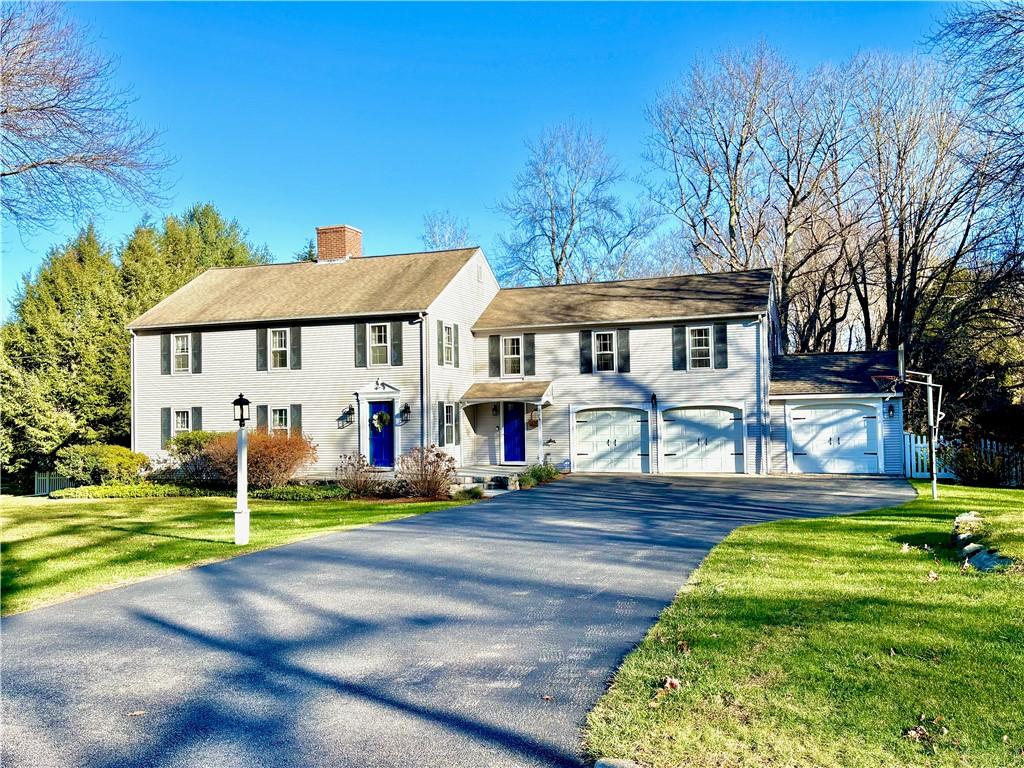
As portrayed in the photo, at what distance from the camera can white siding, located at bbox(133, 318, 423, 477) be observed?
75.4ft

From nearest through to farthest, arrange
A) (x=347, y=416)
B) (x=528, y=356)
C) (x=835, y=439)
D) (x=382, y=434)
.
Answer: (x=835, y=439) → (x=382, y=434) → (x=347, y=416) → (x=528, y=356)

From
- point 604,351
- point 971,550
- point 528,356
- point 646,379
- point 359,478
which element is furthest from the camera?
point 528,356

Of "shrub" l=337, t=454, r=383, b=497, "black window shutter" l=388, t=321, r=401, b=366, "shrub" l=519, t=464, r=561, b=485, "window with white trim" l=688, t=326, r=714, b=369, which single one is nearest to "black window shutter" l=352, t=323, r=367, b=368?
"black window shutter" l=388, t=321, r=401, b=366

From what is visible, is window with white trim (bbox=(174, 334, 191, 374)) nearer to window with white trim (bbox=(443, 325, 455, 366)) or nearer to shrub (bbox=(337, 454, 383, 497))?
shrub (bbox=(337, 454, 383, 497))

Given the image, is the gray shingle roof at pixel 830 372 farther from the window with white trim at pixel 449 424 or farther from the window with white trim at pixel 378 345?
the window with white trim at pixel 378 345

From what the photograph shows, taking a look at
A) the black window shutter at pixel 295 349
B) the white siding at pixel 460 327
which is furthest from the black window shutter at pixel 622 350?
the black window shutter at pixel 295 349

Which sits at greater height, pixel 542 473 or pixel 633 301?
pixel 633 301

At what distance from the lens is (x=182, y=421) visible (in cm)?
2555

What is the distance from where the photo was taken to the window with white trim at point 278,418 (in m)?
24.3

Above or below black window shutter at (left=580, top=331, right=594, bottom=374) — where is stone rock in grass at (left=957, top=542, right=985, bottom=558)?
below

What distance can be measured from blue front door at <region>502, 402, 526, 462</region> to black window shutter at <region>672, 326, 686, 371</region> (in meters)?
5.05

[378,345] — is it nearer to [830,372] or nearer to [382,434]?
[382,434]

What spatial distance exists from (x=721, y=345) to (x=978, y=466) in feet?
24.3

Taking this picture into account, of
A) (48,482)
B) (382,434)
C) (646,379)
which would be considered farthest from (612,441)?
(48,482)
